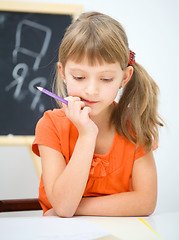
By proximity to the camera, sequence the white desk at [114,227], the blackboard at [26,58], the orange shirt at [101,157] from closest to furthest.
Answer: the white desk at [114,227] < the orange shirt at [101,157] < the blackboard at [26,58]

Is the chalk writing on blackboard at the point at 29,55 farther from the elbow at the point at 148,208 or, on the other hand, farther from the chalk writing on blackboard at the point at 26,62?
the elbow at the point at 148,208

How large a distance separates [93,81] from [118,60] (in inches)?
3.8

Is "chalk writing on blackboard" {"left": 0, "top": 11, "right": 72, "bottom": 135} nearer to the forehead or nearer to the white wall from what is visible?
the white wall

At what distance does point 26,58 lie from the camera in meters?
1.97

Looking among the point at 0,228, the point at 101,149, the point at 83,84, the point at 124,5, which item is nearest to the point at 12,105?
the point at 124,5

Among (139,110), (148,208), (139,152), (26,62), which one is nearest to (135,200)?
(148,208)

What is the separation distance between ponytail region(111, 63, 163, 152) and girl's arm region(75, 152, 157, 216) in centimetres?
6

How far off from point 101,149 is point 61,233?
48 cm

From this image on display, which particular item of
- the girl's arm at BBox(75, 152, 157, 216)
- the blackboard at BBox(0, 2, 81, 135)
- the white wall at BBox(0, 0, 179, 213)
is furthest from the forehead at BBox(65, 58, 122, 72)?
the white wall at BBox(0, 0, 179, 213)

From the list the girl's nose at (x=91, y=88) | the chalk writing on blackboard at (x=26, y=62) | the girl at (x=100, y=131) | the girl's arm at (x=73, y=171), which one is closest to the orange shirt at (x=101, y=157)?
the girl at (x=100, y=131)

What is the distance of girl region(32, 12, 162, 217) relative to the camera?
84cm

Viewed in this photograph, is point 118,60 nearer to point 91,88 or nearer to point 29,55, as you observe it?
point 91,88

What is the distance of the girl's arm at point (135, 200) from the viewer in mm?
848

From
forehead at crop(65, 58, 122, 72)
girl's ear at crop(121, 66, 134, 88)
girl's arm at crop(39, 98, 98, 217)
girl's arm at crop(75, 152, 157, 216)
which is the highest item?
forehead at crop(65, 58, 122, 72)
